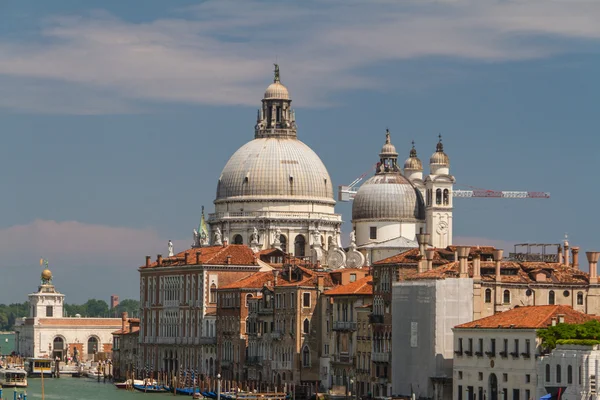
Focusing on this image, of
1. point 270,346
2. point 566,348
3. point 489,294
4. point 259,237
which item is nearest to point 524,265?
point 489,294

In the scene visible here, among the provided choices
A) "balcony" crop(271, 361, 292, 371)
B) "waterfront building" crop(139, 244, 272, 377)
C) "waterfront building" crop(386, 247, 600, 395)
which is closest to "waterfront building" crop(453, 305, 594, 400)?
"waterfront building" crop(386, 247, 600, 395)

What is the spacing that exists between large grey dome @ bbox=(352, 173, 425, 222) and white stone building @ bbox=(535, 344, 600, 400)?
46.1 meters

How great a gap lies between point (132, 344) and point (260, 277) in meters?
19.8

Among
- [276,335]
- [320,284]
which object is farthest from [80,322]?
[320,284]

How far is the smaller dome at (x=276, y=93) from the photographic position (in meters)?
113

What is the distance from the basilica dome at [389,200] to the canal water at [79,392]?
17377mm

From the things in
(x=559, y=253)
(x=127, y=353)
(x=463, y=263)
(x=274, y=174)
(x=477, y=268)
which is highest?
(x=274, y=174)

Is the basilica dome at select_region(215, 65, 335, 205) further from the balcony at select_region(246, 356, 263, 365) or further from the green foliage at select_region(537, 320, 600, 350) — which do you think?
the green foliage at select_region(537, 320, 600, 350)

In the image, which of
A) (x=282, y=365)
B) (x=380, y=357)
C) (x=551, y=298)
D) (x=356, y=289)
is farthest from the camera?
(x=282, y=365)

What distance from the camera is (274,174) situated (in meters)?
111

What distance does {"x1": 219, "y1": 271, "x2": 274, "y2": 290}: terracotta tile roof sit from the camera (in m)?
89.7

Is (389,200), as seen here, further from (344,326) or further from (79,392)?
(344,326)

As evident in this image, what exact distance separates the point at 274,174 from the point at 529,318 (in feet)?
158

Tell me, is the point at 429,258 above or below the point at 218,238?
below
